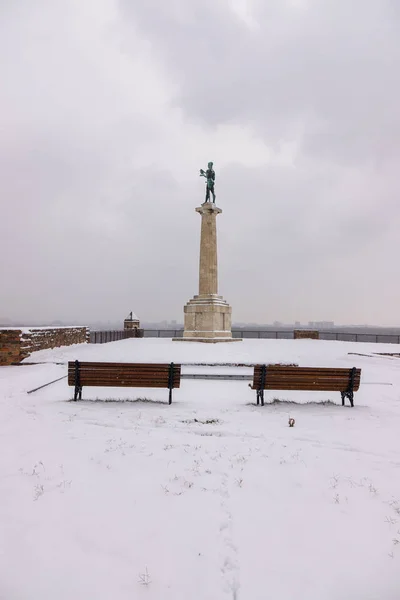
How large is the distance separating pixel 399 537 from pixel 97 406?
5.87 meters

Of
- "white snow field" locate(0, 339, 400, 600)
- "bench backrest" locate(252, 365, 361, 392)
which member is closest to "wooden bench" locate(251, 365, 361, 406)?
"bench backrest" locate(252, 365, 361, 392)

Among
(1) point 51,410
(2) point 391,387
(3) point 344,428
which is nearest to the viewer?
(3) point 344,428

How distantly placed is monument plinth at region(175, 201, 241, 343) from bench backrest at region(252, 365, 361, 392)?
19106 millimetres

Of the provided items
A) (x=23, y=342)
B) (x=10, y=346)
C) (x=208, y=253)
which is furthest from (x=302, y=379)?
(x=208, y=253)

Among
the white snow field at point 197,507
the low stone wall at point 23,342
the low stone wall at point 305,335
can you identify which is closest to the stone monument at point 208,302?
the low stone wall at point 305,335

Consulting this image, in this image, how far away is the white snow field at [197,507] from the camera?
290cm

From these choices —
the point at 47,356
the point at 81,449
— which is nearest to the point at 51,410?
the point at 81,449

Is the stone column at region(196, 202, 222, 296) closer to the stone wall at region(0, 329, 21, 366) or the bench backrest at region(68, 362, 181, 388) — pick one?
the stone wall at region(0, 329, 21, 366)

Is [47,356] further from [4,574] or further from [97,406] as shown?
[4,574]

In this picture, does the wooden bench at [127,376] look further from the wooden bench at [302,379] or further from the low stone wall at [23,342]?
the low stone wall at [23,342]

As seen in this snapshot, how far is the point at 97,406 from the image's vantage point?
7785 millimetres

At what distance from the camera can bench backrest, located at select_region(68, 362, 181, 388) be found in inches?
317

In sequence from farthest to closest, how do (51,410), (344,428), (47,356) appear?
(47,356)
(51,410)
(344,428)

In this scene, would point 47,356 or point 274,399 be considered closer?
point 274,399
